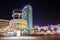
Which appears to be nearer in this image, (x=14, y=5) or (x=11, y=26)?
(x=14, y=5)

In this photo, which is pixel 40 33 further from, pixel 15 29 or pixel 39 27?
pixel 15 29

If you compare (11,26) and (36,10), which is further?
(11,26)

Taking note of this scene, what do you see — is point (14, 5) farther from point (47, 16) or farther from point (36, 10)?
point (47, 16)

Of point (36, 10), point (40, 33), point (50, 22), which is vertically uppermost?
point (36, 10)

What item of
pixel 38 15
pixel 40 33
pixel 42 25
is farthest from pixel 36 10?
pixel 40 33

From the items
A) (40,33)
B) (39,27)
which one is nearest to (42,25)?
(39,27)

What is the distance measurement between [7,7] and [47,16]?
0.84m

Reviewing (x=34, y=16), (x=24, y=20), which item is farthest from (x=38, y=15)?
(x=24, y=20)

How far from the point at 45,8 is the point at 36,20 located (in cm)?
31

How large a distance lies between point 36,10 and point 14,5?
1.51 ft

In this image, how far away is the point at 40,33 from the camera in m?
3.54

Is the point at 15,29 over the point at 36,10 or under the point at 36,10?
under

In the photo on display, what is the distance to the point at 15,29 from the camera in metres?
3.32

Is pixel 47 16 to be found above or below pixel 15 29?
above
